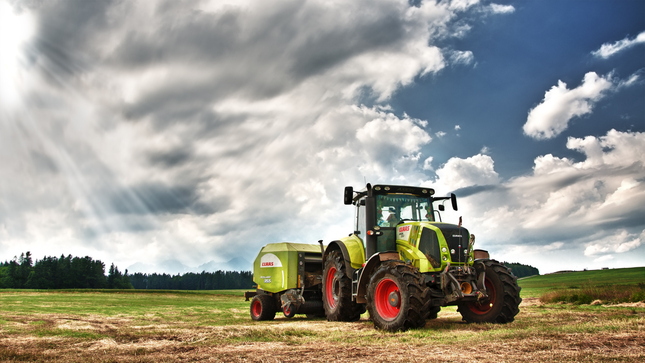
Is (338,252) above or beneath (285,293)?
above

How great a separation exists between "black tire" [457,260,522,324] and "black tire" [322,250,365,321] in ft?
10.6

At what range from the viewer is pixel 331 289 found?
45.9 ft

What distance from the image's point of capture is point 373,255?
1147cm

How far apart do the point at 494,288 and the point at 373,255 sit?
3.13 meters

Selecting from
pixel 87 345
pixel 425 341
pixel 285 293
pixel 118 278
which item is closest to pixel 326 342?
pixel 425 341

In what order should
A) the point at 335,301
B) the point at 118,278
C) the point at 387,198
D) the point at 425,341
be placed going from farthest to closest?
the point at 118,278
the point at 335,301
the point at 387,198
the point at 425,341

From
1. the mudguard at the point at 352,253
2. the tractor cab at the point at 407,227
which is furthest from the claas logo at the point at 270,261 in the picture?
the tractor cab at the point at 407,227

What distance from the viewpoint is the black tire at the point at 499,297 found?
36.0ft

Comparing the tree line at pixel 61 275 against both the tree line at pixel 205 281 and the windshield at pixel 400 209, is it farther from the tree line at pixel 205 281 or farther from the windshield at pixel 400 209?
the windshield at pixel 400 209

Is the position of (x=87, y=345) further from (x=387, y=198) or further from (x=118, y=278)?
(x=118, y=278)

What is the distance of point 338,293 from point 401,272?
12.2 feet

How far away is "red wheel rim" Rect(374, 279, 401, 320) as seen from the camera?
10.4 metres

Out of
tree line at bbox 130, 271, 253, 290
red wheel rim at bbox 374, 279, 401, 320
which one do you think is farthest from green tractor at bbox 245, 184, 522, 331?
tree line at bbox 130, 271, 253, 290

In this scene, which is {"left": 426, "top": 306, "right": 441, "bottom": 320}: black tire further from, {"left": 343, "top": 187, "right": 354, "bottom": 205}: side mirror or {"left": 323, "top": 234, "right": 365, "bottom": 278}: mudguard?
{"left": 343, "top": 187, "right": 354, "bottom": 205}: side mirror
